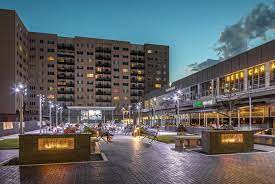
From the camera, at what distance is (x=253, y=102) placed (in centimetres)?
3488

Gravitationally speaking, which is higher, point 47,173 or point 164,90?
point 164,90

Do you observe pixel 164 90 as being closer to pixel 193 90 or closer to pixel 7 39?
pixel 193 90

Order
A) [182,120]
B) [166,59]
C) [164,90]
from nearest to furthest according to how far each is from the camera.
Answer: [182,120] < [164,90] < [166,59]

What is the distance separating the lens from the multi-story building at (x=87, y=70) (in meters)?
112

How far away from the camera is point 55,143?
14.2 meters

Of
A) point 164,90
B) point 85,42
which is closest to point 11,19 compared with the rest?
point 85,42

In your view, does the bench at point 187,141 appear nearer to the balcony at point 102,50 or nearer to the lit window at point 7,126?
the lit window at point 7,126

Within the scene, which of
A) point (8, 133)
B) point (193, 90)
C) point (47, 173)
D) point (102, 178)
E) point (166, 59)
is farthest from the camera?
point (166, 59)

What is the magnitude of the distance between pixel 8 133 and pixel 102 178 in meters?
31.8

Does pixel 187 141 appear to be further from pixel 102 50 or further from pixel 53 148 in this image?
pixel 102 50

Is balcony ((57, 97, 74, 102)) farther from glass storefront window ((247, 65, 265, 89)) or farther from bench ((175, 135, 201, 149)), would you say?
bench ((175, 135, 201, 149))

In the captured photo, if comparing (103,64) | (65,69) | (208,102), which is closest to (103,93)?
(103,64)

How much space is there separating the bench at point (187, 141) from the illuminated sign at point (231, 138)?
11.9ft

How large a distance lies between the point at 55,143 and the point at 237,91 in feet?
104
